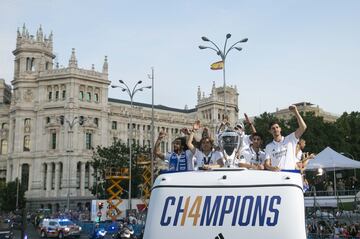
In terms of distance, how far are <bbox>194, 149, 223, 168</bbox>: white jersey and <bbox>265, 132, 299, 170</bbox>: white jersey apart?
664 mm

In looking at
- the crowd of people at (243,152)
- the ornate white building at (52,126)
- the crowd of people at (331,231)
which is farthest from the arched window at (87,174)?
the crowd of people at (243,152)

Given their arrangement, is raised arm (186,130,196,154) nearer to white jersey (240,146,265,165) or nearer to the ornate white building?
white jersey (240,146,265,165)

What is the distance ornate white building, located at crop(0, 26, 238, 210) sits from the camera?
257 feet

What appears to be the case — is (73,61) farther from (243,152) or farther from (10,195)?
(243,152)

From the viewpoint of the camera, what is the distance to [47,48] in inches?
3556

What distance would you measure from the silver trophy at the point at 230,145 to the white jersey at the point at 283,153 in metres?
0.74

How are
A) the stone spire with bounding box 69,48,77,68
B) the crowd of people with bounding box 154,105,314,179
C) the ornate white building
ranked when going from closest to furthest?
the crowd of people with bounding box 154,105,314,179 < the ornate white building < the stone spire with bounding box 69,48,77,68

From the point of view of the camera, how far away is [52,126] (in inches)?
3152

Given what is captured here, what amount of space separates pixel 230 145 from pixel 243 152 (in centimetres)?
102

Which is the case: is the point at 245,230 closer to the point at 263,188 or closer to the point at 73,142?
the point at 263,188

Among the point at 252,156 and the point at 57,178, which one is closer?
the point at 252,156

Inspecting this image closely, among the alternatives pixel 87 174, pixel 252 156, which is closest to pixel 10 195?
pixel 87 174

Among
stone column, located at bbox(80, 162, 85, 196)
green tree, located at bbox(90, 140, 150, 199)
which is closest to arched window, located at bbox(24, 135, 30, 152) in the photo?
stone column, located at bbox(80, 162, 85, 196)

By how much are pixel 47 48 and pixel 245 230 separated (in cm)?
9100
